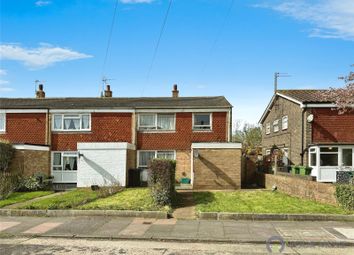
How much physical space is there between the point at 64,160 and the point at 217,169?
Result: 1098 centimetres

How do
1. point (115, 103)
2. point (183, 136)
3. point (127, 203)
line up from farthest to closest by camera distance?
point (115, 103) < point (183, 136) < point (127, 203)

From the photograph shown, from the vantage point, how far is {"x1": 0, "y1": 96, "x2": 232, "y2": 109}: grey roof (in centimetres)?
2600

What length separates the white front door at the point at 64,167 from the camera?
1029 inches

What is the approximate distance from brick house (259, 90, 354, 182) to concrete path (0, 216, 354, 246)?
12.3 m

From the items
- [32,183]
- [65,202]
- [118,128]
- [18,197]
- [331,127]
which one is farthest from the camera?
[118,128]

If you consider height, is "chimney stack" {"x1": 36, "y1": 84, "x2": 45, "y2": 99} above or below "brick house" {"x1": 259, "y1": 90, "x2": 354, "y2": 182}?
above

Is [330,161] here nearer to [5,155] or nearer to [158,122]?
[158,122]

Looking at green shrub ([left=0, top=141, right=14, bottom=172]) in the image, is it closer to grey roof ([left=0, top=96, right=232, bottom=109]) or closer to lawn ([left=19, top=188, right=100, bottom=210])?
grey roof ([left=0, top=96, right=232, bottom=109])

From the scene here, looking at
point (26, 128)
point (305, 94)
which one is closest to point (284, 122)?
point (305, 94)

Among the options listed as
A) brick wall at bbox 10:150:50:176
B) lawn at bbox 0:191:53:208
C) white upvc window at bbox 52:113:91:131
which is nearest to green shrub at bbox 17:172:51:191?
brick wall at bbox 10:150:50:176

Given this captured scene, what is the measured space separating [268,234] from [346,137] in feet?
55.3

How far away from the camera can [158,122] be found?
86.1ft

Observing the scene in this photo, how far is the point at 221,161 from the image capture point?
Answer: 21.7 m

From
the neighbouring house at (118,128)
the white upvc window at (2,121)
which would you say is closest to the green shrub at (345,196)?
the neighbouring house at (118,128)
